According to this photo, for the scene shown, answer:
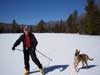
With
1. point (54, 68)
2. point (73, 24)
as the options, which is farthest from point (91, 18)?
point (54, 68)

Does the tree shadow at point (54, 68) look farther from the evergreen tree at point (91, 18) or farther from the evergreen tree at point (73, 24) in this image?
the evergreen tree at point (73, 24)

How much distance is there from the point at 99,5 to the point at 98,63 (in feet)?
120

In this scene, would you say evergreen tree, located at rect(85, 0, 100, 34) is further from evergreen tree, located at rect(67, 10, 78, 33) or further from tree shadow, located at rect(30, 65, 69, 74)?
tree shadow, located at rect(30, 65, 69, 74)

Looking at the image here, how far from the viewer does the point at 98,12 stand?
41.8 meters

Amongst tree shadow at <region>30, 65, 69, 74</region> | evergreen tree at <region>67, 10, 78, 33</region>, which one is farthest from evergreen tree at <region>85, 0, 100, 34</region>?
tree shadow at <region>30, 65, 69, 74</region>

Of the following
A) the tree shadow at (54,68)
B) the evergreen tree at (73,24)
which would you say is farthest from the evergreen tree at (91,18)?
the tree shadow at (54,68)

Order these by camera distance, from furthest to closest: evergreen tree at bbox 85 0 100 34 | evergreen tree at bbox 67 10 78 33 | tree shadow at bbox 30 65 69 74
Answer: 1. evergreen tree at bbox 67 10 78 33
2. evergreen tree at bbox 85 0 100 34
3. tree shadow at bbox 30 65 69 74

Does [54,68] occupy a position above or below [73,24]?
below

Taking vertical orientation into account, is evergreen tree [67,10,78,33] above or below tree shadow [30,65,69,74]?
above

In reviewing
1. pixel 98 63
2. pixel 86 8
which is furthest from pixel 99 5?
pixel 98 63

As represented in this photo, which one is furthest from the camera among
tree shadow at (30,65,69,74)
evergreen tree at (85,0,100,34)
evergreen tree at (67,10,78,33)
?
evergreen tree at (67,10,78,33)

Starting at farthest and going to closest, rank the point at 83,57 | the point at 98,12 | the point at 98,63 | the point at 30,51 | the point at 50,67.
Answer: the point at 98,12 → the point at 98,63 → the point at 50,67 → the point at 83,57 → the point at 30,51

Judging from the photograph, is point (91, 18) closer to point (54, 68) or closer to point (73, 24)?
point (73, 24)

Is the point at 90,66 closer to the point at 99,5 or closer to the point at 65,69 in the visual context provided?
the point at 65,69
